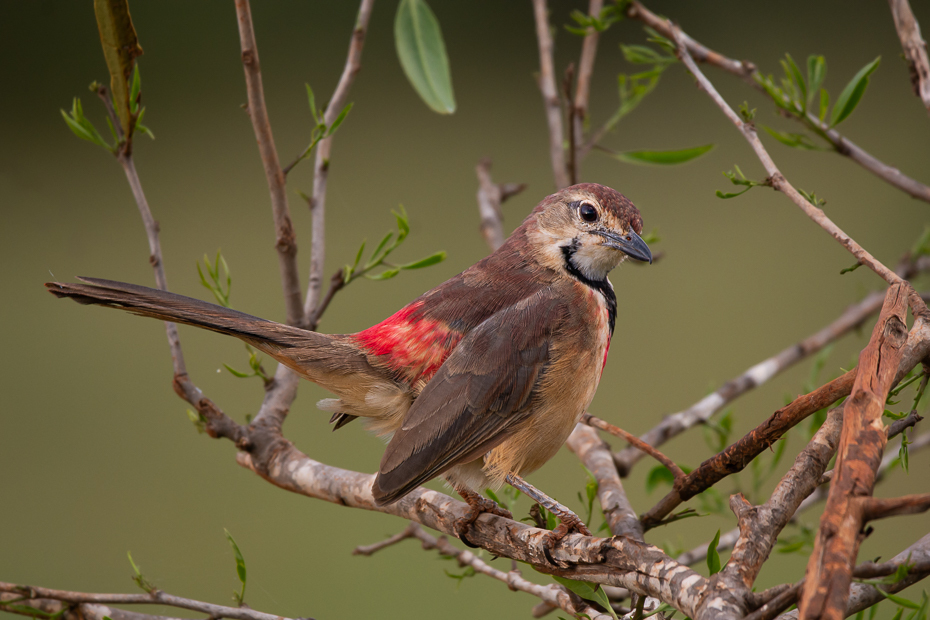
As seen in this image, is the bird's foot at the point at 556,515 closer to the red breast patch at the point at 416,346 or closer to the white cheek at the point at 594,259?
the red breast patch at the point at 416,346

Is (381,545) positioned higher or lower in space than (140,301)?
lower

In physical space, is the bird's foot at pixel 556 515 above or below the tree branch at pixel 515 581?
above

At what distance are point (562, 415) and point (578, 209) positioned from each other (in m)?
0.38

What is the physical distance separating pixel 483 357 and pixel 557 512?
0.86 feet

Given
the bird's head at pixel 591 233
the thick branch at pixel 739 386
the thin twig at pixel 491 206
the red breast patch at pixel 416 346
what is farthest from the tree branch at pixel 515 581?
the thin twig at pixel 491 206

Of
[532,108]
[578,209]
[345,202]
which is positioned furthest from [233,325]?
[532,108]

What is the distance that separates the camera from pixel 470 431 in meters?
1.14

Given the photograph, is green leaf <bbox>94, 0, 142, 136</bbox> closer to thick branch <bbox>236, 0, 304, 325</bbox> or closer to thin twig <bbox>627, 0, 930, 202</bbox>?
thick branch <bbox>236, 0, 304, 325</bbox>

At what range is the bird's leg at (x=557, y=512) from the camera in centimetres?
100

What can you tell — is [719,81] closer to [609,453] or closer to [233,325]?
[609,453]

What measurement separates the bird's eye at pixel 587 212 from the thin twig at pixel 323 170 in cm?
46

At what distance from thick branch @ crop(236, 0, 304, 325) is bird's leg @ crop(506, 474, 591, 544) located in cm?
47

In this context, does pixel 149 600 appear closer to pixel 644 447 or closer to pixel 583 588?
pixel 583 588

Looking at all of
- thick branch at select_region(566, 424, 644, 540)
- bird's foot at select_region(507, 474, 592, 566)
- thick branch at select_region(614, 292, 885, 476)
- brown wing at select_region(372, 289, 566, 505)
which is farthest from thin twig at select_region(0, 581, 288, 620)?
thick branch at select_region(614, 292, 885, 476)
